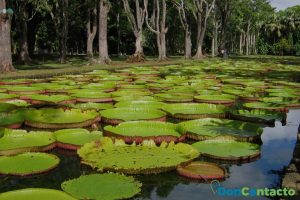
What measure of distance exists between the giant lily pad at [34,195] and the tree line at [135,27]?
13.8 metres

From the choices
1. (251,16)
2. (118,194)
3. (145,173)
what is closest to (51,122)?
(145,173)

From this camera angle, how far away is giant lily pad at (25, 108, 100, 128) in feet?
22.8

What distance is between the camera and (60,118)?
24.3 ft

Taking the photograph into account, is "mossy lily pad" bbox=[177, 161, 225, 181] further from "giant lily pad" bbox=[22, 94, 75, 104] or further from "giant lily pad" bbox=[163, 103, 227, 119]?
"giant lily pad" bbox=[22, 94, 75, 104]

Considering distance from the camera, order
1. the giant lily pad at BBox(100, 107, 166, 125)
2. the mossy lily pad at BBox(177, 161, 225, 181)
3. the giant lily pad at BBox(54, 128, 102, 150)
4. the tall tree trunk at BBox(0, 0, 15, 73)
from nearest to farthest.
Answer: the mossy lily pad at BBox(177, 161, 225, 181) → the giant lily pad at BBox(54, 128, 102, 150) → the giant lily pad at BBox(100, 107, 166, 125) → the tall tree trunk at BBox(0, 0, 15, 73)

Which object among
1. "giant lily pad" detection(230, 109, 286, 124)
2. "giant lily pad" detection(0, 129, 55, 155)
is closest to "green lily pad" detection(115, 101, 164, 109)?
"giant lily pad" detection(230, 109, 286, 124)

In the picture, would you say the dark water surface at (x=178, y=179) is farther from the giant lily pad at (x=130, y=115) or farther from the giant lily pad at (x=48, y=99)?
the giant lily pad at (x=48, y=99)

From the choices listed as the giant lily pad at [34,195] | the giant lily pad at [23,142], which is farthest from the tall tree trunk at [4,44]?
the giant lily pad at [34,195]

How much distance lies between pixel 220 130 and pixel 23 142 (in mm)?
3018

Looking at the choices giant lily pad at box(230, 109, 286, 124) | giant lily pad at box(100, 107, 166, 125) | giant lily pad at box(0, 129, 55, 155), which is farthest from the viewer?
giant lily pad at box(230, 109, 286, 124)

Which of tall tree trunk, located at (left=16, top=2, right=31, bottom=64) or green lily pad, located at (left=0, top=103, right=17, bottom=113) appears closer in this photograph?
green lily pad, located at (left=0, top=103, right=17, bottom=113)

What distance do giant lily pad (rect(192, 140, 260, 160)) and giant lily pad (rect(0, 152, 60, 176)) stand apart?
1.98 metres

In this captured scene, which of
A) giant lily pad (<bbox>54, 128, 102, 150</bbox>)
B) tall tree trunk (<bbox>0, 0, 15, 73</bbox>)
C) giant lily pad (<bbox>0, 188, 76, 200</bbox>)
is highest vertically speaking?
tall tree trunk (<bbox>0, 0, 15, 73</bbox>)

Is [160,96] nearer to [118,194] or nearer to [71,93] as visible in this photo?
[71,93]
